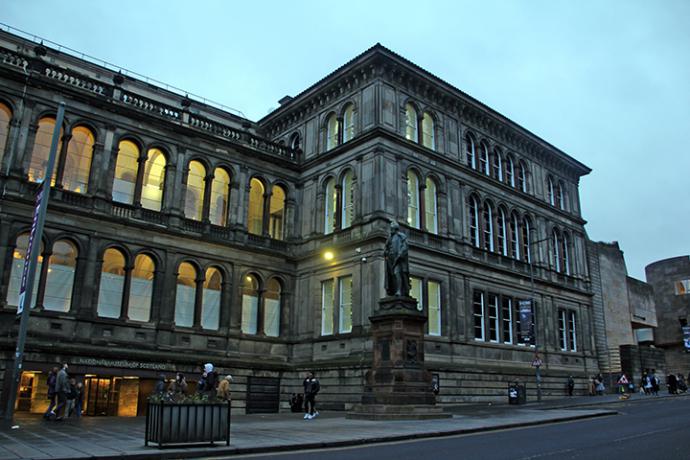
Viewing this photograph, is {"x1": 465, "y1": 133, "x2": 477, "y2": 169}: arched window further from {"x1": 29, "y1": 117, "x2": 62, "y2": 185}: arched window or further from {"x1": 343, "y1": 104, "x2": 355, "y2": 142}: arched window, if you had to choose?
{"x1": 29, "y1": 117, "x2": 62, "y2": 185}: arched window

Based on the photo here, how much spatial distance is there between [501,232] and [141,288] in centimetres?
2161

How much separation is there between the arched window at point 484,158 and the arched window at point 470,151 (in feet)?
2.04

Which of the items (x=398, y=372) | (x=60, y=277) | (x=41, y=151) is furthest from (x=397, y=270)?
(x=41, y=151)

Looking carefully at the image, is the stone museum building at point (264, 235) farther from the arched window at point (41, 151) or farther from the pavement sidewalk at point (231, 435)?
the pavement sidewalk at point (231, 435)

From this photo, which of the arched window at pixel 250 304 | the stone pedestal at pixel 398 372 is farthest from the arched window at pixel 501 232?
the stone pedestal at pixel 398 372

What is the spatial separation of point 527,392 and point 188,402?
26587 mm

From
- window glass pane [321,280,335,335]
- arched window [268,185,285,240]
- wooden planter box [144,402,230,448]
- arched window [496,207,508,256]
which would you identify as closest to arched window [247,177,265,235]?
arched window [268,185,285,240]

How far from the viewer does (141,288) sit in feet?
89.9

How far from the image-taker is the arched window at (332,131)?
33.5m

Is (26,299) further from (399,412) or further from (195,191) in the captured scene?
(195,191)

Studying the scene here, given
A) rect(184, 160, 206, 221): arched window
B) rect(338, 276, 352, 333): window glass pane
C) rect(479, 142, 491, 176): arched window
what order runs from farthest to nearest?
rect(479, 142, 491, 176): arched window, rect(184, 160, 206, 221): arched window, rect(338, 276, 352, 333): window glass pane

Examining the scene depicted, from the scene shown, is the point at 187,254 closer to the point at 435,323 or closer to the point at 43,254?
the point at 43,254

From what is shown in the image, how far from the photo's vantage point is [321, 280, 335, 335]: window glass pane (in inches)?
1205

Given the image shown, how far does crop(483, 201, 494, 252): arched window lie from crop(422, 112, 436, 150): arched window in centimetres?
562
